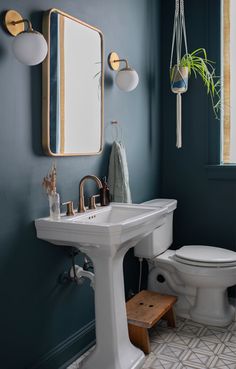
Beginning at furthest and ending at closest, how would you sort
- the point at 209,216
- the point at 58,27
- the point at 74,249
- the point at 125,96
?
1. the point at 209,216
2. the point at 125,96
3. the point at 74,249
4. the point at 58,27

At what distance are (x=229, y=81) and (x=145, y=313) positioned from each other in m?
1.83

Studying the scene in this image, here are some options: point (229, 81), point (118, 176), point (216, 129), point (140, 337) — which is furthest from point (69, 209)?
point (229, 81)

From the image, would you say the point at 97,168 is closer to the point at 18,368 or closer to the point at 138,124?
the point at 138,124

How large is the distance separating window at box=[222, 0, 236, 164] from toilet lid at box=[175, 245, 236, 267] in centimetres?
75

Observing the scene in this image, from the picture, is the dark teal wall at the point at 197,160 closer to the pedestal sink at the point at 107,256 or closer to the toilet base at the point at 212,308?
the toilet base at the point at 212,308

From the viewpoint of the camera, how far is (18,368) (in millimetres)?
1827

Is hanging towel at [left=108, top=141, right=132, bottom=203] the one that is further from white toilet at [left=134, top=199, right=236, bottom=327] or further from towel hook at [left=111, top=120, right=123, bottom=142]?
white toilet at [left=134, top=199, right=236, bottom=327]

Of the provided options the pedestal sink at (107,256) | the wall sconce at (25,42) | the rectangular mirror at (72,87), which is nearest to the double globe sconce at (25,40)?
the wall sconce at (25,42)

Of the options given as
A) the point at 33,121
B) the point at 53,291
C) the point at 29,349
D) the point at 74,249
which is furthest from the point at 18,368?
the point at 33,121

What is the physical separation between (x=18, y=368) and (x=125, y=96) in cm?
173

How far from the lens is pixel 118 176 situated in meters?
2.43

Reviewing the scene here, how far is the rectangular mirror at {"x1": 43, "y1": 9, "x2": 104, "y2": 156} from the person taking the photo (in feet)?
6.35

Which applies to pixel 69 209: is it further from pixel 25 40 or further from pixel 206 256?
pixel 206 256

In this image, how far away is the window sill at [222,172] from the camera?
2953mm
